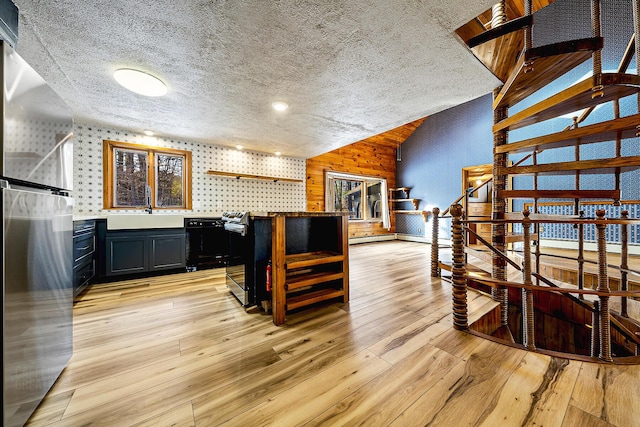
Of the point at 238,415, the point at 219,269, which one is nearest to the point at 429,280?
the point at 238,415

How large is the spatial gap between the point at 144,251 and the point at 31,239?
2.59m

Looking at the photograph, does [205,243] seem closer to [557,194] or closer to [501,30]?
[501,30]

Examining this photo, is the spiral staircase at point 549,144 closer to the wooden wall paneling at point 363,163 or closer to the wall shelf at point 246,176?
the wall shelf at point 246,176

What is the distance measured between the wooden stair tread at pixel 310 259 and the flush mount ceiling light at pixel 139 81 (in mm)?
2161

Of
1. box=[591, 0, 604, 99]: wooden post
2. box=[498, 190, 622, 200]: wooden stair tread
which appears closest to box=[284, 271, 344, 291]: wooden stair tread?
box=[498, 190, 622, 200]: wooden stair tread

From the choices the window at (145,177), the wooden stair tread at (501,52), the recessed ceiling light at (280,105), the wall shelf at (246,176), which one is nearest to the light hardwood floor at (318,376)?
the window at (145,177)

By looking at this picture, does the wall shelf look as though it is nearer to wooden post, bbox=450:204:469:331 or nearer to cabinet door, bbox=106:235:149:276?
cabinet door, bbox=106:235:149:276

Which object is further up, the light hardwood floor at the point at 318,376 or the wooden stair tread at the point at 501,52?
the wooden stair tread at the point at 501,52

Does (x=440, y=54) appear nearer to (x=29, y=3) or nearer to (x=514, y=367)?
(x=514, y=367)

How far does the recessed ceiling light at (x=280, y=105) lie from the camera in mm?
2867

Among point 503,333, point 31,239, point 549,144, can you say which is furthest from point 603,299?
point 31,239

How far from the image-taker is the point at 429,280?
10.3 feet

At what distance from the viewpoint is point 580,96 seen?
1.55 meters

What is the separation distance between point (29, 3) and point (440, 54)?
292 centimetres
